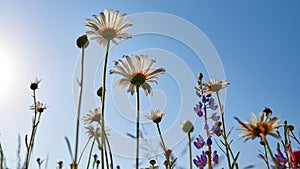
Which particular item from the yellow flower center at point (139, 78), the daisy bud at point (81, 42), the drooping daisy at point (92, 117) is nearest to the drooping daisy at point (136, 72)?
the yellow flower center at point (139, 78)

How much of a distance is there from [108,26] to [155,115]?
386mm

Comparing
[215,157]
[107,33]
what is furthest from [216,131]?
[107,33]

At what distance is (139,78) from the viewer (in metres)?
1.24

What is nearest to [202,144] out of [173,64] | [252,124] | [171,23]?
[173,64]

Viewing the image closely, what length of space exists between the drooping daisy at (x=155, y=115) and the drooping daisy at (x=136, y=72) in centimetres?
17

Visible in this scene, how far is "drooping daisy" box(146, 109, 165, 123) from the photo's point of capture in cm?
140

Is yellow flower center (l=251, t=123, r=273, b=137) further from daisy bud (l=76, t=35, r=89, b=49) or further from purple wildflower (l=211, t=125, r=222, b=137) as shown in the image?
purple wildflower (l=211, t=125, r=222, b=137)

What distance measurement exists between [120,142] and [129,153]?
50mm

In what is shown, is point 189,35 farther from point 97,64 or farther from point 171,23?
point 97,64

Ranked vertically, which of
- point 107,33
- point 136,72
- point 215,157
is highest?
point 107,33

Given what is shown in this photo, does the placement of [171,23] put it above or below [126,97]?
above

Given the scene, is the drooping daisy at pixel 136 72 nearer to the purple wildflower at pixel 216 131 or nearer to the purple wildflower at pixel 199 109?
the purple wildflower at pixel 216 131

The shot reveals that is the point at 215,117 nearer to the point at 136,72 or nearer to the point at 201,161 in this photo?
the point at 201,161

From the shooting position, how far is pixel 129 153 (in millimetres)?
1220
